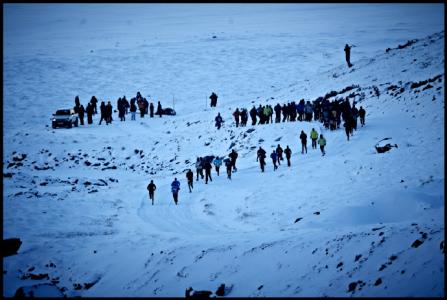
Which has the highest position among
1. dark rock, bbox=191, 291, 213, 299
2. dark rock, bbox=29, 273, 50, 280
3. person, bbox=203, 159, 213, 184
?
person, bbox=203, 159, 213, 184

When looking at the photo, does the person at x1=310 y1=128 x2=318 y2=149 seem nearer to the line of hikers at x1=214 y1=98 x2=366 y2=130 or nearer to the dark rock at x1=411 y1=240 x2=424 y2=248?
the line of hikers at x1=214 y1=98 x2=366 y2=130

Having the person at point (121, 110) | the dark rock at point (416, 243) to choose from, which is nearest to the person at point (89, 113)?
the person at point (121, 110)

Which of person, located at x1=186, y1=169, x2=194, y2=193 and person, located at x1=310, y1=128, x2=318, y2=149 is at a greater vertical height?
person, located at x1=310, y1=128, x2=318, y2=149

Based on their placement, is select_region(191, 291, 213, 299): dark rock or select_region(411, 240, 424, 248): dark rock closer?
select_region(411, 240, 424, 248): dark rock

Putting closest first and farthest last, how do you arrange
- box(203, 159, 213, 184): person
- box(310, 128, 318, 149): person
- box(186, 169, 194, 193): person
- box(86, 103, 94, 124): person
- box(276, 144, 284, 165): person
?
box(186, 169, 194, 193): person, box(203, 159, 213, 184): person, box(276, 144, 284, 165): person, box(310, 128, 318, 149): person, box(86, 103, 94, 124): person

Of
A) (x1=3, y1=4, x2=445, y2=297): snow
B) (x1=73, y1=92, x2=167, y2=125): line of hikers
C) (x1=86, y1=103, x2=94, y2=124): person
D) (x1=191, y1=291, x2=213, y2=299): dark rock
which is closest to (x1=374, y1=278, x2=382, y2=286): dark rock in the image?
(x1=3, y1=4, x2=445, y2=297): snow

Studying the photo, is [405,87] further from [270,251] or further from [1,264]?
[1,264]

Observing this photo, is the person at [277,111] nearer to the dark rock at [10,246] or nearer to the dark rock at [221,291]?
the dark rock at [10,246]
